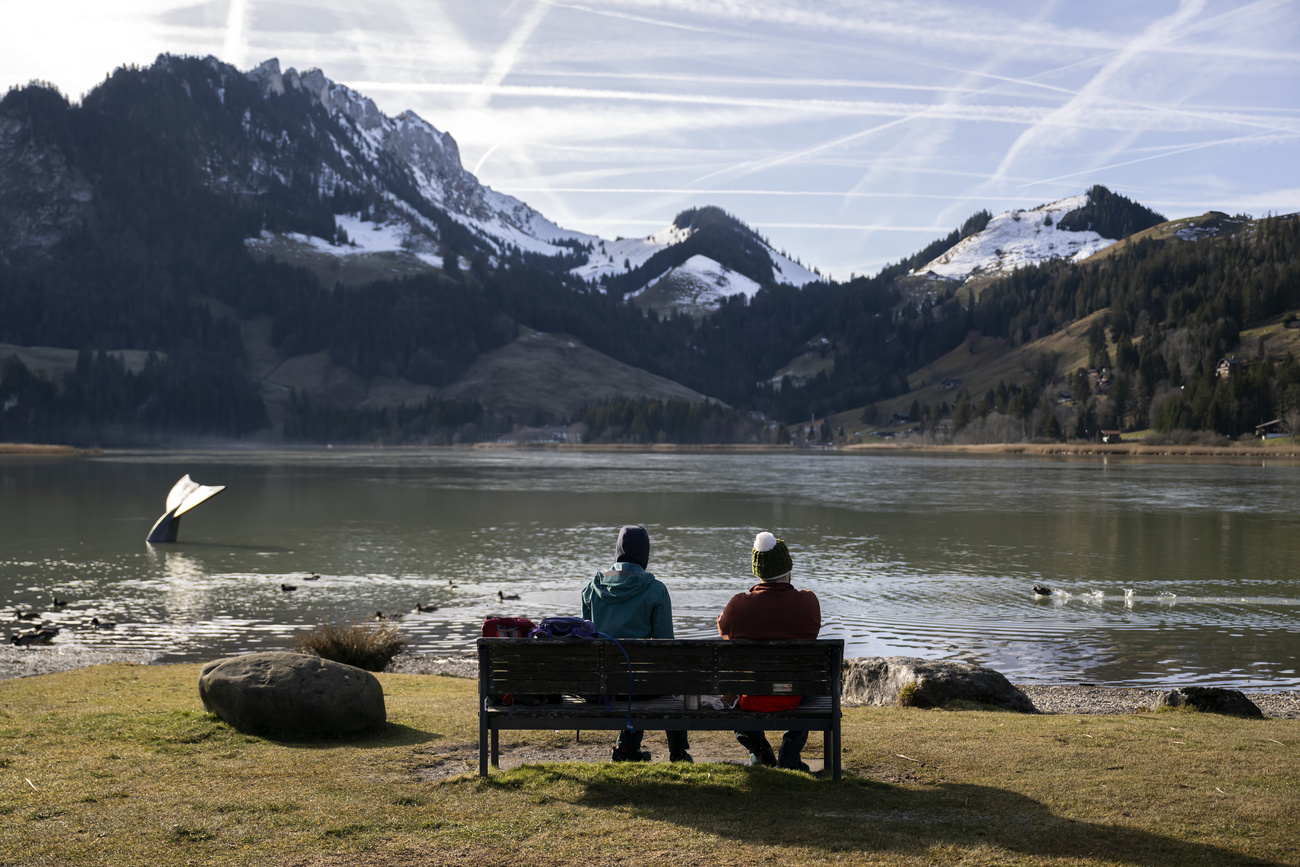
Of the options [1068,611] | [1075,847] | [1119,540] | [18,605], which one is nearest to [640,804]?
[1075,847]

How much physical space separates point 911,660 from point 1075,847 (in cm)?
894

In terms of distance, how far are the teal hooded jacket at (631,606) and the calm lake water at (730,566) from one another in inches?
523

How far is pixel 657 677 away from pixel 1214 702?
9.49 metres

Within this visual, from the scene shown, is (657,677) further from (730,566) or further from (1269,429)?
(1269,429)

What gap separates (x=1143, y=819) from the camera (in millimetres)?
8375

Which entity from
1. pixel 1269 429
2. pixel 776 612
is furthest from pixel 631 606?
pixel 1269 429

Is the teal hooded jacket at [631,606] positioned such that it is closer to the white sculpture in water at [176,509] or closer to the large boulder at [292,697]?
the large boulder at [292,697]

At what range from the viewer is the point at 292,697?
1141 cm

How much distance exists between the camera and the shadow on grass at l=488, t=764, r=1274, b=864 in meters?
7.78

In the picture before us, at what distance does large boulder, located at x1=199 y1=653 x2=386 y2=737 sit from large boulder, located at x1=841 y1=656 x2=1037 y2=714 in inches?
286

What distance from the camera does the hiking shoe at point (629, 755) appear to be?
10.4 m

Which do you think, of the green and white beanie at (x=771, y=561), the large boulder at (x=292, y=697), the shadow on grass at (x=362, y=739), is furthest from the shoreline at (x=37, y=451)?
the green and white beanie at (x=771, y=561)

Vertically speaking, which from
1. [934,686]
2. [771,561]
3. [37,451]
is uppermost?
[771,561]

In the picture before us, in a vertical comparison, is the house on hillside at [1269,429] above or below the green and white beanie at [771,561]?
above
